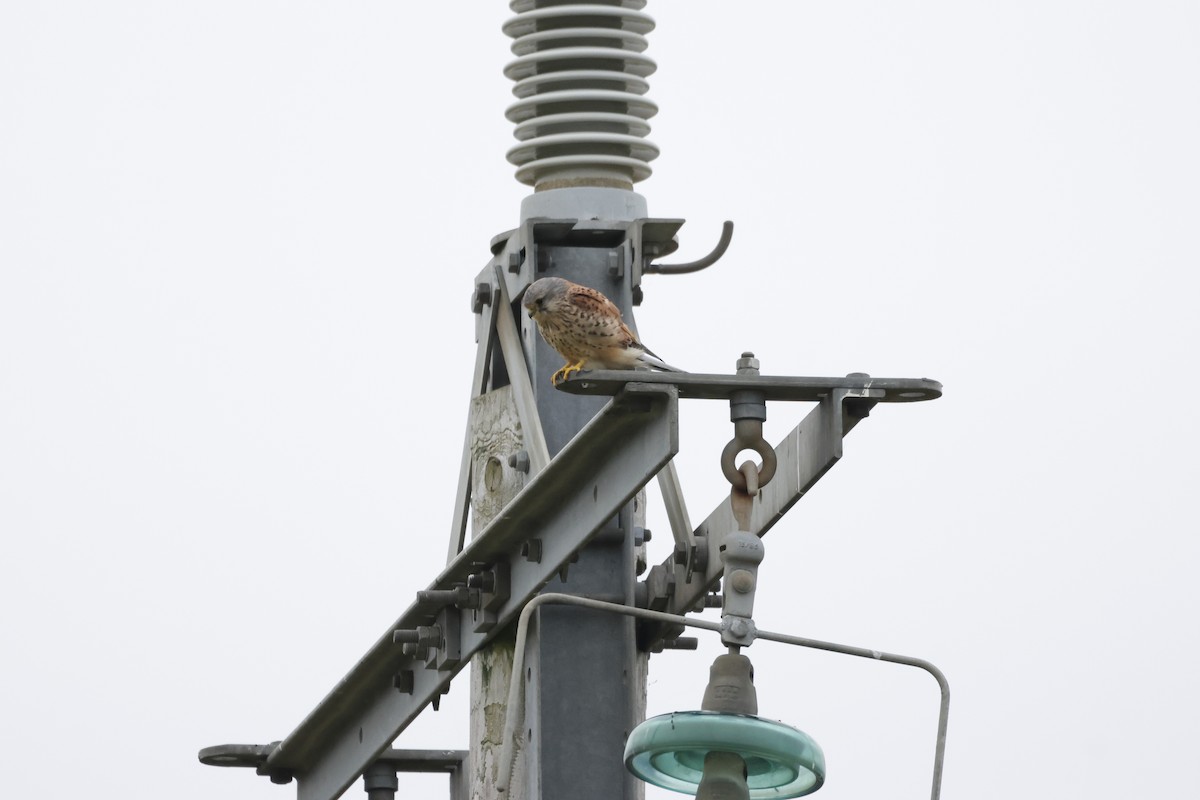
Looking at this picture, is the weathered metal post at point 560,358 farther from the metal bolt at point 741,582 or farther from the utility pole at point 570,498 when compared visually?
the metal bolt at point 741,582

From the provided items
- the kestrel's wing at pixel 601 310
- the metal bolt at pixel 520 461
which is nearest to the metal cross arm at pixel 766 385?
the kestrel's wing at pixel 601 310

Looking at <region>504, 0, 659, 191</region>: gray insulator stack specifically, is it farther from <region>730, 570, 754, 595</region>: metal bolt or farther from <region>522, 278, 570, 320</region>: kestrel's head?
<region>730, 570, 754, 595</region>: metal bolt

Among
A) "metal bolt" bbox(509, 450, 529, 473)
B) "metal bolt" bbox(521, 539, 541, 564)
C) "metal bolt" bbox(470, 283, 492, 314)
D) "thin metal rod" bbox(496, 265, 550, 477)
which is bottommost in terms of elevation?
"metal bolt" bbox(521, 539, 541, 564)

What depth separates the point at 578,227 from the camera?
36.5 feet

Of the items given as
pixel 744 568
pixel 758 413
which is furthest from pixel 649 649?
pixel 744 568

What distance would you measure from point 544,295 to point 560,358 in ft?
1.43

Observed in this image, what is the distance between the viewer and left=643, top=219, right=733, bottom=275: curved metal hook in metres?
11.2

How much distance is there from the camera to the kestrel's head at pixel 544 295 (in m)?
10.5

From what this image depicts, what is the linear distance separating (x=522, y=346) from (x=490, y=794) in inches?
65.6

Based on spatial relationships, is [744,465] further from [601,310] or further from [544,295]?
[544,295]

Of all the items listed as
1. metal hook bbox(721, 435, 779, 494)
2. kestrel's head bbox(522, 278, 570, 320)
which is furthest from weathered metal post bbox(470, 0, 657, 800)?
metal hook bbox(721, 435, 779, 494)

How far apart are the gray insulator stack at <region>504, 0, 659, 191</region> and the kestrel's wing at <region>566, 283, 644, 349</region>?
44.6 inches

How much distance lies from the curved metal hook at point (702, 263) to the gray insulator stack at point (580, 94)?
46 cm

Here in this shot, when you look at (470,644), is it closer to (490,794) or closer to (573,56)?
(490,794)
